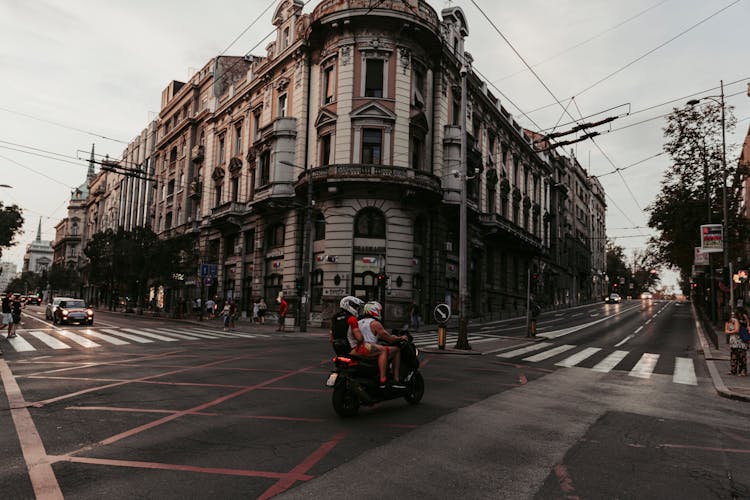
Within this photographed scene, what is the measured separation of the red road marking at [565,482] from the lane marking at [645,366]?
9.18 meters

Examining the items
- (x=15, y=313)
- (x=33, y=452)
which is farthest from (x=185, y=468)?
(x=15, y=313)

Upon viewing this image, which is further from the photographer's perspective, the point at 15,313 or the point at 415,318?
the point at 415,318

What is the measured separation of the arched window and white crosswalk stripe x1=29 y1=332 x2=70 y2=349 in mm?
15564

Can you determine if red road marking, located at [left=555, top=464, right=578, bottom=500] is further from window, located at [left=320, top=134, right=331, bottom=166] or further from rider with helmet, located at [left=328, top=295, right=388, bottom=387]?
window, located at [left=320, top=134, right=331, bottom=166]

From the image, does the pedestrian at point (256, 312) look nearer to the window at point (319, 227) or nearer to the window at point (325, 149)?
the window at point (319, 227)

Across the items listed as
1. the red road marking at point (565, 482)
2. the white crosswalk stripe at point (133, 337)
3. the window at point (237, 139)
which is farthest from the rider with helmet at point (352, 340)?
the window at point (237, 139)

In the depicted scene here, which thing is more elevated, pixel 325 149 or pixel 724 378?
pixel 325 149

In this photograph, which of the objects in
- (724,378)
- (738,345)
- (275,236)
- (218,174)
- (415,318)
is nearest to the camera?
(724,378)

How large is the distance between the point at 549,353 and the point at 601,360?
1.87 m

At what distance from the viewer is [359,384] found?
7215mm

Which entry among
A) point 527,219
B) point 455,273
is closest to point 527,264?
point 527,219

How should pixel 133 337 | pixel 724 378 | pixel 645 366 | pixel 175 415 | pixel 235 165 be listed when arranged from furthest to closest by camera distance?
pixel 235 165 < pixel 133 337 < pixel 645 366 < pixel 724 378 < pixel 175 415

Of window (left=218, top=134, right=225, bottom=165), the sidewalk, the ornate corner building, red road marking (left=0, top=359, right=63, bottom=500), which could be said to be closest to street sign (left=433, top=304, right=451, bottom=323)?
the ornate corner building

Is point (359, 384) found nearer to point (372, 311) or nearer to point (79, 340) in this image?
point (372, 311)
